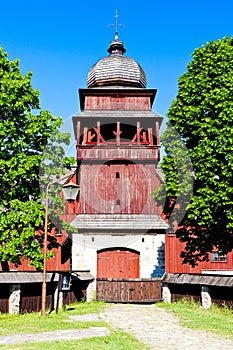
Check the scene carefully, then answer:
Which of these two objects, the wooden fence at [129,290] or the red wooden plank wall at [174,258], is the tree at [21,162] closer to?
the wooden fence at [129,290]

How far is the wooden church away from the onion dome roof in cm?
128

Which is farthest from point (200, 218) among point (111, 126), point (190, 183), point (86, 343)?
point (111, 126)

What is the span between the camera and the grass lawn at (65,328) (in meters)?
10.3

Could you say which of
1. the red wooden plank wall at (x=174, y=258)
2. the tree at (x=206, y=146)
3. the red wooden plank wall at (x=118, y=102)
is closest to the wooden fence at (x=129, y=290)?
the tree at (x=206, y=146)

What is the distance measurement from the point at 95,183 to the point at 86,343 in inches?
684

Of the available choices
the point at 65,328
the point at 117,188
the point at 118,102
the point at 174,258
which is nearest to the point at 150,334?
the point at 65,328

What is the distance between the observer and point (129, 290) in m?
21.1

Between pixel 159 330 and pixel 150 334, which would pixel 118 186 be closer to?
pixel 159 330

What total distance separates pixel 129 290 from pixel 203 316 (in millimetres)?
6203

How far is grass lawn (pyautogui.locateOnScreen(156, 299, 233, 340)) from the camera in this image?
13.3 metres

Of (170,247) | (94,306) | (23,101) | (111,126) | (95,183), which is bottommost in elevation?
(94,306)

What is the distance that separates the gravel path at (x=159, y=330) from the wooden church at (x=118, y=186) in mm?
7243

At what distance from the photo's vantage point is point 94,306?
19375 millimetres

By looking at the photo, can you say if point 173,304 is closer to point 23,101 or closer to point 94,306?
point 94,306
